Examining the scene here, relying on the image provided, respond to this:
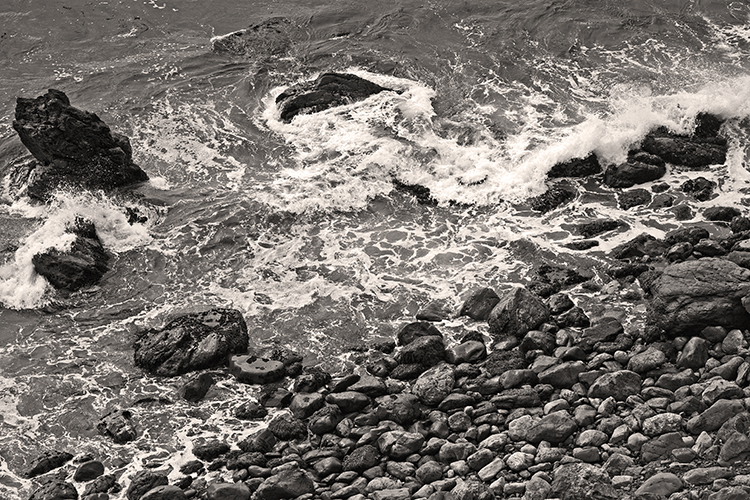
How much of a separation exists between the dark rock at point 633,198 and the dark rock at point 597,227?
654mm

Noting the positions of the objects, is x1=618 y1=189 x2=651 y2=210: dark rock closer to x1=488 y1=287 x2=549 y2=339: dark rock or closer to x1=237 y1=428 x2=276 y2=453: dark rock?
x1=488 y1=287 x2=549 y2=339: dark rock

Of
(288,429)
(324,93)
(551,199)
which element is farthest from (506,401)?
(324,93)

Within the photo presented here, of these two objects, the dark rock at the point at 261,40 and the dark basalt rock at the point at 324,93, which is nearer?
the dark basalt rock at the point at 324,93

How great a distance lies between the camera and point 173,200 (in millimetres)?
17500

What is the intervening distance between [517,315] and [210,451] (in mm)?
4717

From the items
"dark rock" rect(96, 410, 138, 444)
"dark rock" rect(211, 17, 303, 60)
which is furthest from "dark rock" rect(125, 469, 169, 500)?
"dark rock" rect(211, 17, 303, 60)

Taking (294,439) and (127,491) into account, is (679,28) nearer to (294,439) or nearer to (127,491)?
(294,439)

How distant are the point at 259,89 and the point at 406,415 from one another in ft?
39.9

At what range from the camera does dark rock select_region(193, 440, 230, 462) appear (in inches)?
439

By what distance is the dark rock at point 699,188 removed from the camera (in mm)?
16094

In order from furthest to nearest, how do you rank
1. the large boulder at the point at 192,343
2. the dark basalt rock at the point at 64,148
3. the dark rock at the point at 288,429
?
the dark basalt rock at the point at 64,148 → the large boulder at the point at 192,343 → the dark rock at the point at 288,429

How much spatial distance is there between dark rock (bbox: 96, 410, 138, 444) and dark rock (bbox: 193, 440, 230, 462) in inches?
42.4

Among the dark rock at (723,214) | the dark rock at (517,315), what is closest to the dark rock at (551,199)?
the dark rock at (723,214)

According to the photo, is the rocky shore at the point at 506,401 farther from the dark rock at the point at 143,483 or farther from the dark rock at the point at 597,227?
the dark rock at the point at 597,227
